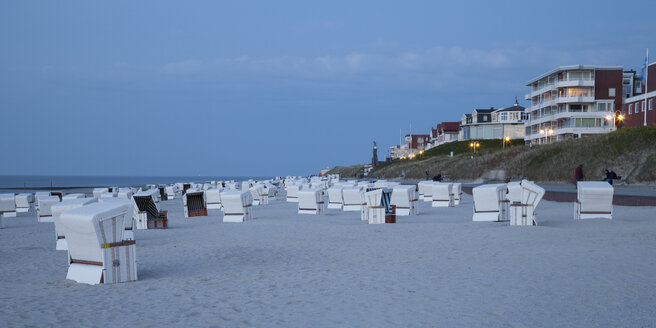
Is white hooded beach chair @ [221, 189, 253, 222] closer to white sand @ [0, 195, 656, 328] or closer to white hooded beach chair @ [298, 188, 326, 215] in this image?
white hooded beach chair @ [298, 188, 326, 215]

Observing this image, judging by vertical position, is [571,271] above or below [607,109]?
below

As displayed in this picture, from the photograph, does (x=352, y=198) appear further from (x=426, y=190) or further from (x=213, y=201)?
(x=426, y=190)

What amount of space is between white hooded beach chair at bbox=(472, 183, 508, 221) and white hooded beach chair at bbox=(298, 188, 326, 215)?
6.99 metres

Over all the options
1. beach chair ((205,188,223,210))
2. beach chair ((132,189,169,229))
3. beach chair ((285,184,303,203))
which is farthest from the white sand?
beach chair ((285,184,303,203))

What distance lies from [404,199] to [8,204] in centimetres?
1782

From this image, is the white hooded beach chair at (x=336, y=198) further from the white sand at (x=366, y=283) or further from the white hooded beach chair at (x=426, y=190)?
the white sand at (x=366, y=283)

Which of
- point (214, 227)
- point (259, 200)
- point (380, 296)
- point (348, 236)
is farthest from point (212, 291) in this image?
point (259, 200)

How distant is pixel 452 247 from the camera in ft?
33.9

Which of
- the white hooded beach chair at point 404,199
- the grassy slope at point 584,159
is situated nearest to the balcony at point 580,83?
the grassy slope at point 584,159

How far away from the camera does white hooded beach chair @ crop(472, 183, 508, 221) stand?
583 inches

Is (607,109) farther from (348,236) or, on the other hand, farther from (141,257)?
(141,257)

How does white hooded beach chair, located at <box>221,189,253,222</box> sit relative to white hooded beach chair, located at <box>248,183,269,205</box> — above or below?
above

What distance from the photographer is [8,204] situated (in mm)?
23906

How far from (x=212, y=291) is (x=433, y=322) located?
3.06m
